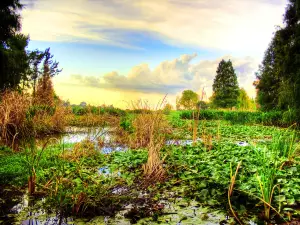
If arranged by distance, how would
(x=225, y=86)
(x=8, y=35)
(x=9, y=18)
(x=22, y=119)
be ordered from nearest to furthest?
(x=22, y=119) → (x=9, y=18) → (x=8, y=35) → (x=225, y=86)

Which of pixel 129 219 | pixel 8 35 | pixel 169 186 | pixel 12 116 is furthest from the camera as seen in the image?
pixel 8 35

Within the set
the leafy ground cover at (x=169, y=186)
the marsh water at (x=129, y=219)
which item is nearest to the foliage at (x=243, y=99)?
the leafy ground cover at (x=169, y=186)

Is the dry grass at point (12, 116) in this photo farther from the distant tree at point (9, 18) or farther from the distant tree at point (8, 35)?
the distant tree at point (9, 18)

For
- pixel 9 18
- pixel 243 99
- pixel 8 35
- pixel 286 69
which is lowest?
pixel 243 99

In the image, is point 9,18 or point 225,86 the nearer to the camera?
point 9,18

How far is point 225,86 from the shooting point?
42969 mm

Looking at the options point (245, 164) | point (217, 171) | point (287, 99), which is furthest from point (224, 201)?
point (287, 99)

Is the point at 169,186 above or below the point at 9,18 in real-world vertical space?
below

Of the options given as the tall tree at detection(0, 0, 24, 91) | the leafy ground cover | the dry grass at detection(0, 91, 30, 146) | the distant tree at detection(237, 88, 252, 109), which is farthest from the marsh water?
the distant tree at detection(237, 88, 252, 109)

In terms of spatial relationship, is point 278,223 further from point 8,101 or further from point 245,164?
point 8,101

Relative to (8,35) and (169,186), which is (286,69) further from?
(8,35)

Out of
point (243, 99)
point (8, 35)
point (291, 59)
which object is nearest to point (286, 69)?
point (291, 59)

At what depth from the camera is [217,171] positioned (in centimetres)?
509

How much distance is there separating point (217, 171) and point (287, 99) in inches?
592
